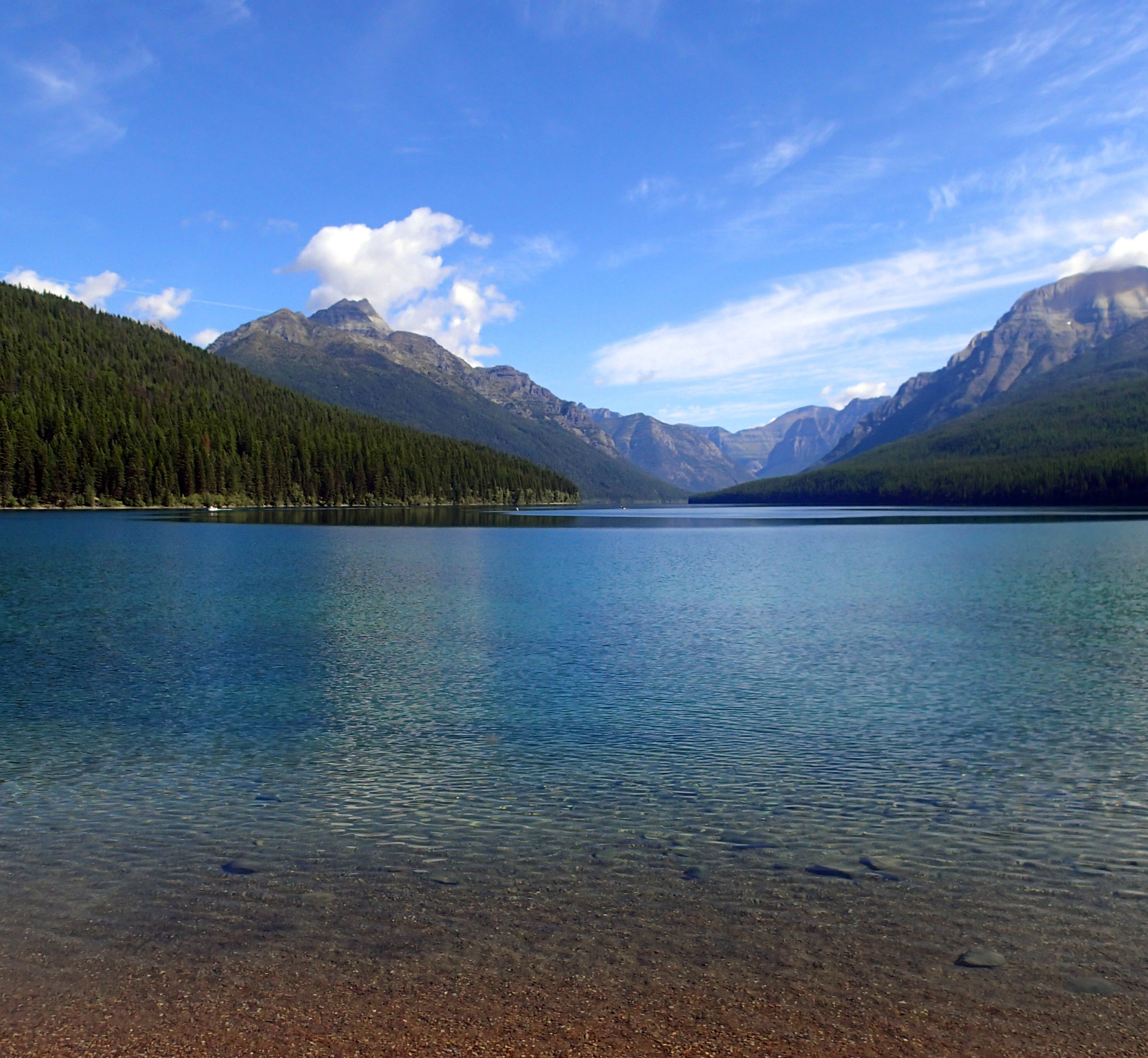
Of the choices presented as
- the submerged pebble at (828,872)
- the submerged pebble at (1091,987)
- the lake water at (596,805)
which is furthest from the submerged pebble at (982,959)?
the submerged pebble at (828,872)

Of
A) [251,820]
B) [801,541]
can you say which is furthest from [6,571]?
[801,541]

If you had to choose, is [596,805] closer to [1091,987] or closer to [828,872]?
[828,872]

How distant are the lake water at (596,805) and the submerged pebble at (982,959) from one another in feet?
0.35

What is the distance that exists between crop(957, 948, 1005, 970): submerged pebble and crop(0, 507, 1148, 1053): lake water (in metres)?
0.11

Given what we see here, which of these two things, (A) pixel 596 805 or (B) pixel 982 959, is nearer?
(B) pixel 982 959

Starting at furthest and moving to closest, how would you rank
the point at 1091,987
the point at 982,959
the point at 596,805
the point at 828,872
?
the point at 596,805 → the point at 828,872 → the point at 982,959 → the point at 1091,987

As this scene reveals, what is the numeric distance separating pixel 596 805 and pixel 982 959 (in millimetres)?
7939

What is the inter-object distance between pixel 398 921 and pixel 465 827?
3.98m

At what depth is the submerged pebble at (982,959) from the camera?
1014 cm

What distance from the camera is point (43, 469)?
166 metres

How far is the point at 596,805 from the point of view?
54.5 feet

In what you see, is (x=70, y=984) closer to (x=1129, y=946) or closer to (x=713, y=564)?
(x=1129, y=946)

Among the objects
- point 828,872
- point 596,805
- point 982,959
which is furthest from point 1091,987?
point 596,805

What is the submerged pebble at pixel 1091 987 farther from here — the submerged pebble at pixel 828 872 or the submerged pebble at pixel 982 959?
the submerged pebble at pixel 828 872
